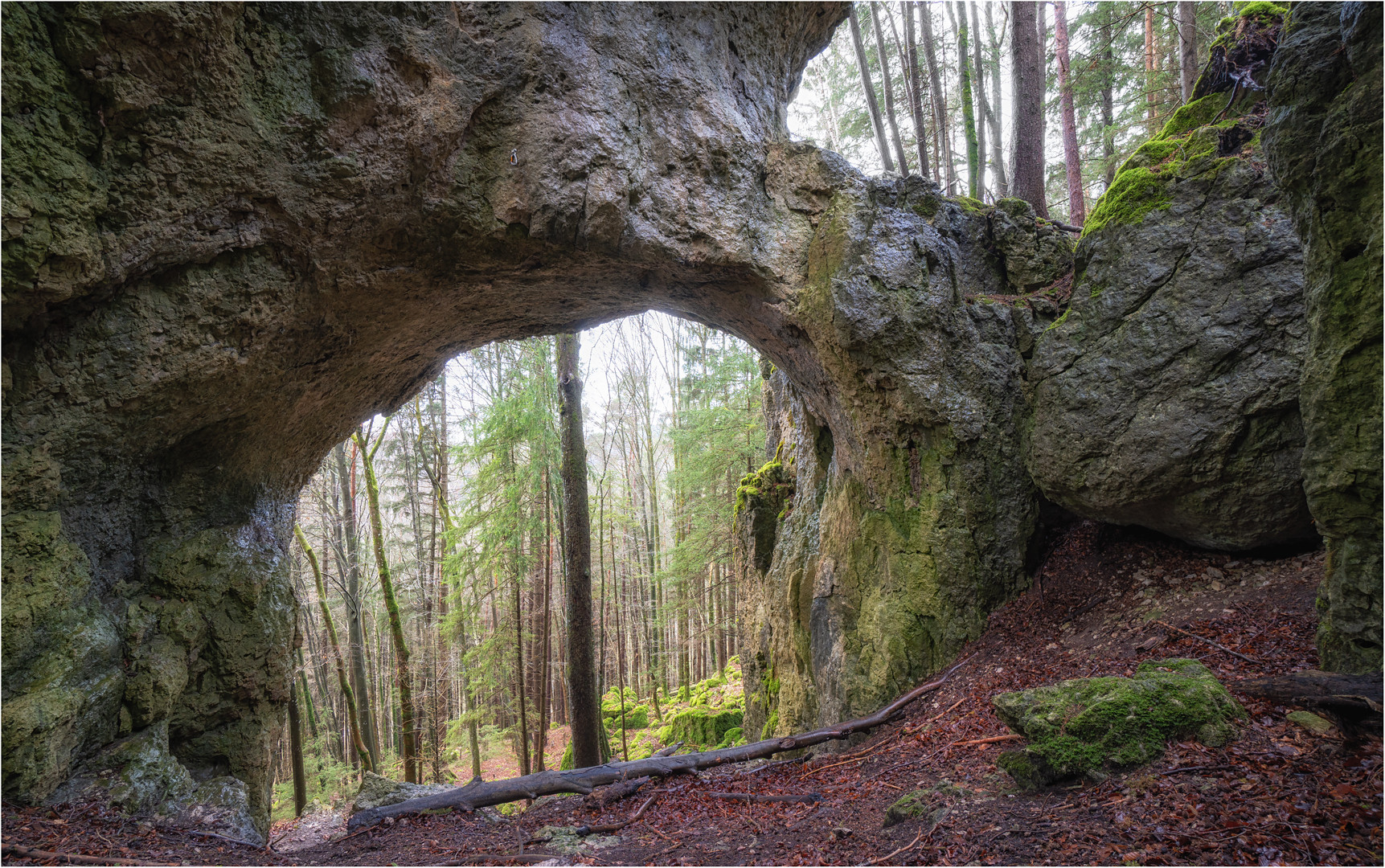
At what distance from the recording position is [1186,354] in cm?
518

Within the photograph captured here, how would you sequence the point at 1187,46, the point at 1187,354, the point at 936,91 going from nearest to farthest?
1. the point at 1187,354
2. the point at 1187,46
3. the point at 936,91

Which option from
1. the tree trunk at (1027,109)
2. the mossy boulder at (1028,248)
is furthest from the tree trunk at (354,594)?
the tree trunk at (1027,109)

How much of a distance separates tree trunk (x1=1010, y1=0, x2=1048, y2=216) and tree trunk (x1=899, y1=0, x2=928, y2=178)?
164cm

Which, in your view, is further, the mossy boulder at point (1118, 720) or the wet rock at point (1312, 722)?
the mossy boulder at point (1118, 720)

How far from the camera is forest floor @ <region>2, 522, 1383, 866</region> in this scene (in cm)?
256

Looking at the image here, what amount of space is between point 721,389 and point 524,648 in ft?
26.1

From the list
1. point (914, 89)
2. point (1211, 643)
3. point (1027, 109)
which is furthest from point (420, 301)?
point (914, 89)

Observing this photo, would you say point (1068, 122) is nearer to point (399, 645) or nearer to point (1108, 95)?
point (1108, 95)

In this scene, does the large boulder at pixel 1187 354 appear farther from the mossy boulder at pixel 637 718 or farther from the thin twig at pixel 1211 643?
the mossy boulder at pixel 637 718

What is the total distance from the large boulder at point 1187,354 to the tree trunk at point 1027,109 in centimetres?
243

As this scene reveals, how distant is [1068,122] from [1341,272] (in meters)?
10.4

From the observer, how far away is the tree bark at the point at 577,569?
8.74 meters

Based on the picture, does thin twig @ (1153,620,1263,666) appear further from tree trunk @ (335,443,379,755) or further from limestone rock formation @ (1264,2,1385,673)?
tree trunk @ (335,443,379,755)

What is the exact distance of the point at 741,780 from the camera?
5.57 metres
